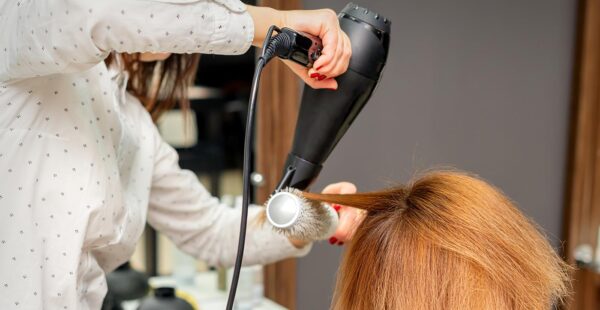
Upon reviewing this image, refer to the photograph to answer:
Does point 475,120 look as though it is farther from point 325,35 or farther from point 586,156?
point 325,35

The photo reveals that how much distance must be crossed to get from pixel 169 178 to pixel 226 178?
269cm

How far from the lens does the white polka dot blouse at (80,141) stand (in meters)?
0.74

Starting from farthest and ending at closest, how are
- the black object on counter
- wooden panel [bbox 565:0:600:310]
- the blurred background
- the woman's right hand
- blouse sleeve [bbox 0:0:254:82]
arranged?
1. wooden panel [bbox 565:0:600:310]
2. the blurred background
3. the black object on counter
4. the woman's right hand
5. blouse sleeve [bbox 0:0:254:82]

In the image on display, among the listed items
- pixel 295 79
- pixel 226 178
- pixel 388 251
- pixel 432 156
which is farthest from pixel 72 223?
pixel 226 178

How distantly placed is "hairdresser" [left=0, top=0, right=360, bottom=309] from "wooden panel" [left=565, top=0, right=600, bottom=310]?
1.36 metres

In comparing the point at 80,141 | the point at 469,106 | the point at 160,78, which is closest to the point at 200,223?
the point at 160,78

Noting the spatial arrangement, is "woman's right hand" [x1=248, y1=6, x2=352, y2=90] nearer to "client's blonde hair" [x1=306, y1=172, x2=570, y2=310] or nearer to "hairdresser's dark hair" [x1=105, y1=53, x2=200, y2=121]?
"client's blonde hair" [x1=306, y1=172, x2=570, y2=310]

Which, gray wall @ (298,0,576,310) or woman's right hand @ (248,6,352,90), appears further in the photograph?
gray wall @ (298,0,576,310)

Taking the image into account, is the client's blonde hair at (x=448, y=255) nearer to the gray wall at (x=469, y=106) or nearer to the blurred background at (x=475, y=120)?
the blurred background at (x=475, y=120)

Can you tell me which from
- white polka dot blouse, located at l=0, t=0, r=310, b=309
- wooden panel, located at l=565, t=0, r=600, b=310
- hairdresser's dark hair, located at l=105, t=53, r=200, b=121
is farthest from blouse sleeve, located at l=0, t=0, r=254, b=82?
wooden panel, located at l=565, t=0, r=600, b=310

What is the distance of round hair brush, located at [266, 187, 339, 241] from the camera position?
2.88ft

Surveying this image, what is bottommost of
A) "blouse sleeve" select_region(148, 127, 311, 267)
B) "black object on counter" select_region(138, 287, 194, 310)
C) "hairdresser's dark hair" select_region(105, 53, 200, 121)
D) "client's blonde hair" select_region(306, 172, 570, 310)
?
"black object on counter" select_region(138, 287, 194, 310)

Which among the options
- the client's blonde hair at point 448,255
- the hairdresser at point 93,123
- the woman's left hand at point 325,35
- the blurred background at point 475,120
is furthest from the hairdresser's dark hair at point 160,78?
the client's blonde hair at point 448,255

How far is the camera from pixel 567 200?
7.62 feet
